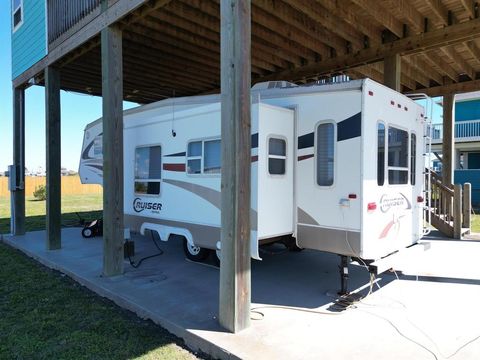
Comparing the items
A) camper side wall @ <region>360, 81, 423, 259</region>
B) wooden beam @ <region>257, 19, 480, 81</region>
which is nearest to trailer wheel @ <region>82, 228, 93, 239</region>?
wooden beam @ <region>257, 19, 480, 81</region>

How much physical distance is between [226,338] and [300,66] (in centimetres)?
644

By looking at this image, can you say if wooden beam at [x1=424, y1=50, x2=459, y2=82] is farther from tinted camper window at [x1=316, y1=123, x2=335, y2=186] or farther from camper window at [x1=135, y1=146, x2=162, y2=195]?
camper window at [x1=135, y1=146, x2=162, y2=195]

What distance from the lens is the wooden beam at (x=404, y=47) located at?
20.7 ft

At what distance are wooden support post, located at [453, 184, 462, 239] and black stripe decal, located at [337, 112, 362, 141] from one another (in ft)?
19.0

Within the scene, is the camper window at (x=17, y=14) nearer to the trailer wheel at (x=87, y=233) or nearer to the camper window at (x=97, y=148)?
the camper window at (x=97, y=148)

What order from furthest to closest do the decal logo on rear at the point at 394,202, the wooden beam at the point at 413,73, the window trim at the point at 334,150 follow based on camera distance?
1. the wooden beam at the point at 413,73
2. the decal logo on rear at the point at 394,202
3. the window trim at the point at 334,150

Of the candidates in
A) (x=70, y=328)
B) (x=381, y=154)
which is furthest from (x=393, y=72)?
(x=70, y=328)

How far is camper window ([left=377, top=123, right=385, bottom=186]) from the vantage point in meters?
4.96

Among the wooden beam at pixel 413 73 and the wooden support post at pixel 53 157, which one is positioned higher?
the wooden beam at pixel 413 73

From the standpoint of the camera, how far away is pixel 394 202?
530cm

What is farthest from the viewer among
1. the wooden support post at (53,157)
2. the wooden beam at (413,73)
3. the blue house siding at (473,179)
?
the blue house siding at (473,179)

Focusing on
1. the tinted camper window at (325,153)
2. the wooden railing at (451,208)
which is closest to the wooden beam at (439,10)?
the tinted camper window at (325,153)

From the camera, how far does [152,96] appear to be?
483 inches

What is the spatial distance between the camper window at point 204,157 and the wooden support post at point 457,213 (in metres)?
6.35
